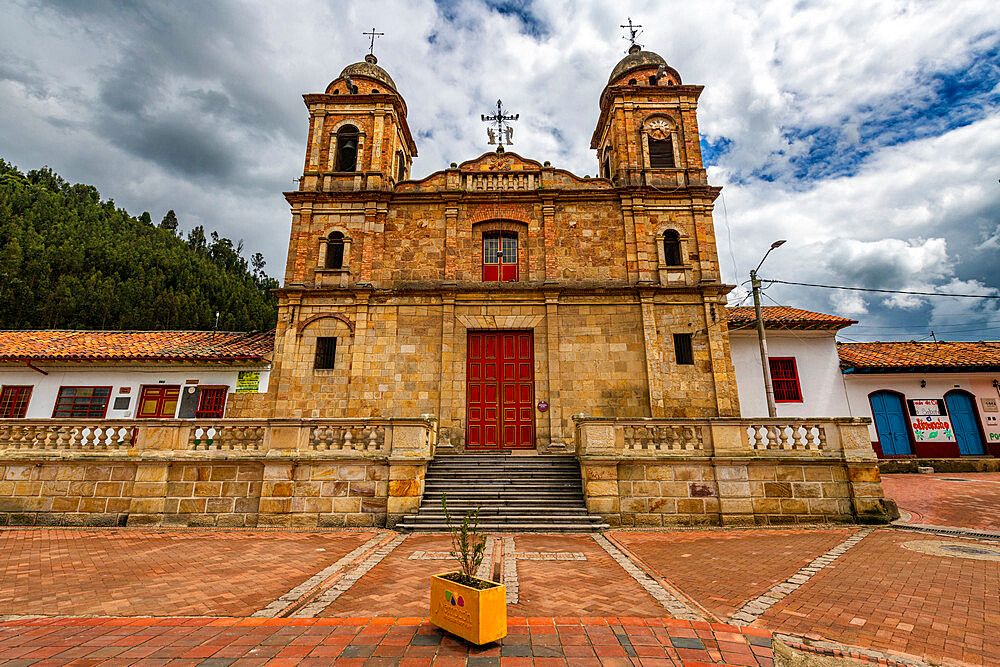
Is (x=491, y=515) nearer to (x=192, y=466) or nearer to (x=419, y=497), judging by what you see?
(x=419, y=497)

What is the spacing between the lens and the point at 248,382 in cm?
1570

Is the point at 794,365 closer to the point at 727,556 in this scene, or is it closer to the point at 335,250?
the point at 727,556

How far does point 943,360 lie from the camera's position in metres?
18.5

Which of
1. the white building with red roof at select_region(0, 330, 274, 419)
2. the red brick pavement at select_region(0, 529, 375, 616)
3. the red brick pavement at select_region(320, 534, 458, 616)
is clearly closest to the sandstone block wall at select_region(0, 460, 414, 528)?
the red brick pavement at select_region(0, 529, 375, 616)

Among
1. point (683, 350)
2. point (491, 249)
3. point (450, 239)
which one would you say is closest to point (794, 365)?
point (683, 350)

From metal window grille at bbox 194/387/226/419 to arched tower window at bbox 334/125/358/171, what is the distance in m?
10.1

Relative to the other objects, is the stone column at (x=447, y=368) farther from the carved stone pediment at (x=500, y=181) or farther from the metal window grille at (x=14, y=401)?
the metal window grille at (x=14, y=401)

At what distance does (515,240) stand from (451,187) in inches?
134

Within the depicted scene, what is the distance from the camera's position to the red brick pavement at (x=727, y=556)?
566 centimetres

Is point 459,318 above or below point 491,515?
above

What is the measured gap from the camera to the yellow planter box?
380cm

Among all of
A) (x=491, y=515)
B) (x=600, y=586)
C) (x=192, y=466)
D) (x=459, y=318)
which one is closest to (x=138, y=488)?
(x=192, y=466)

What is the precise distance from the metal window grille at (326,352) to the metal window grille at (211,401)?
3.58 m

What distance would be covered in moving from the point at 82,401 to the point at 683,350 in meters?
21.8
